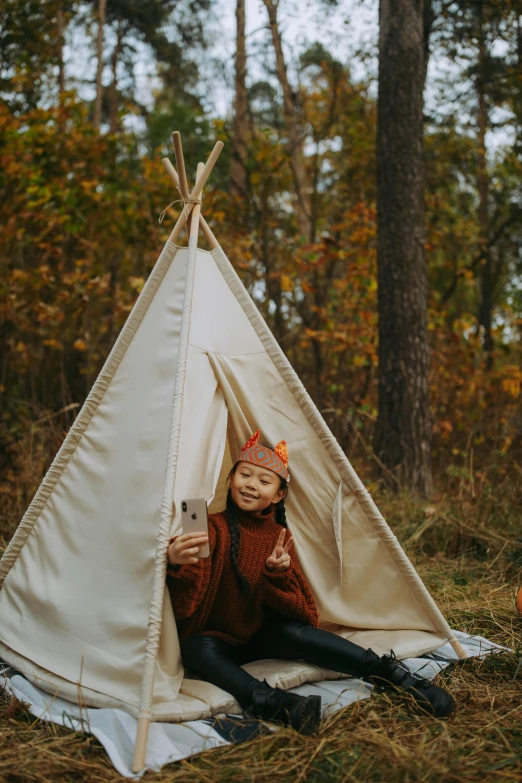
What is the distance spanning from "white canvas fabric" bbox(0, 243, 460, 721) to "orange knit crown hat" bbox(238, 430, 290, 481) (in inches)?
4.5

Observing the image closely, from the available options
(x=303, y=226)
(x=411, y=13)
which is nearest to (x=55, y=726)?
(x=411, y=13)

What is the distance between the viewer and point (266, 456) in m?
3.02

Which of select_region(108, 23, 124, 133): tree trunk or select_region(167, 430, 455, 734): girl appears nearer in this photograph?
select_region(167, 430, 455, 734): girl

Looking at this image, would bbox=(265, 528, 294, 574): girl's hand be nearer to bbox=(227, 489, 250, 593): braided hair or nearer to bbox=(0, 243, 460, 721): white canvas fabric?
bbox=(227, 489, 250, 593): braided hair

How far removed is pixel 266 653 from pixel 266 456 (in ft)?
2.56

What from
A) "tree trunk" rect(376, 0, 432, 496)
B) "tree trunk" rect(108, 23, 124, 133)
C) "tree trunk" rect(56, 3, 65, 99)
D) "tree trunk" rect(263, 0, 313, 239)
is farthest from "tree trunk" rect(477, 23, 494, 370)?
"tree trunk" rect(56, 3, 65, 99)

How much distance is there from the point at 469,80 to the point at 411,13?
178 inches

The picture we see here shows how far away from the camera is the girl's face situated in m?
2.99

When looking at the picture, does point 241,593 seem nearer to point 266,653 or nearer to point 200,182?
point 266,653

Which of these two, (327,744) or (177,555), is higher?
(177,555)

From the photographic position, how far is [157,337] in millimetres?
3102

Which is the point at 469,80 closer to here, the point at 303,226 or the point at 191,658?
the point at 303,226

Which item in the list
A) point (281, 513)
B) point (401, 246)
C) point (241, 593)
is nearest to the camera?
point (241, 593)

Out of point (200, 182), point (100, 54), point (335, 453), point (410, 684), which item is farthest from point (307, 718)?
point (100, 54)
